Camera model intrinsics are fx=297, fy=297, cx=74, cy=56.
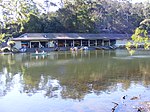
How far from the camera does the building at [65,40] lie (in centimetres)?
5503

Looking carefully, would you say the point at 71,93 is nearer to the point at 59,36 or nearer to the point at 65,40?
the point at 59,36

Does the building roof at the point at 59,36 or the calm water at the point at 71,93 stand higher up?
the building roof at the point at 59,36

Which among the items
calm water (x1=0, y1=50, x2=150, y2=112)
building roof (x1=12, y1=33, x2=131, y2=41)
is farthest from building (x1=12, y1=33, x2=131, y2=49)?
calm water (x1=0, y1=50, x2=150, y2=112)

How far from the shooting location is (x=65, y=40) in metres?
59.5

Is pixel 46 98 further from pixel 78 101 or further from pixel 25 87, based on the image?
pixel 25 87

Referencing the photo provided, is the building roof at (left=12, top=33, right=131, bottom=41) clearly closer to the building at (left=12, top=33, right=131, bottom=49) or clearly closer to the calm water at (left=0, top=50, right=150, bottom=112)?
the building at (left=12, top=33, right=131, bottom=49)

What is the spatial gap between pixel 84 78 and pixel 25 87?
4.34 metres

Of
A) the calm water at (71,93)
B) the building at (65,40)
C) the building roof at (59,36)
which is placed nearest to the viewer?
the calm water at (71,93)

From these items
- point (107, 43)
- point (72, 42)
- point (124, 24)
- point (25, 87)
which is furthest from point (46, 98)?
point (124, 24)

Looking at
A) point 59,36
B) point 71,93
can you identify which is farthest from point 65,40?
point 71,93

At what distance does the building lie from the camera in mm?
55031

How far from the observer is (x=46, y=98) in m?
13.9

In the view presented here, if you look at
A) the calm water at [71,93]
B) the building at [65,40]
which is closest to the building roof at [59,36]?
the building at [65,40]

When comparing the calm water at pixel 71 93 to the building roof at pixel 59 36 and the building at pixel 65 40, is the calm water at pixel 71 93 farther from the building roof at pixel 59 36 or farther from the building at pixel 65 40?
the building at pixel 65 40
